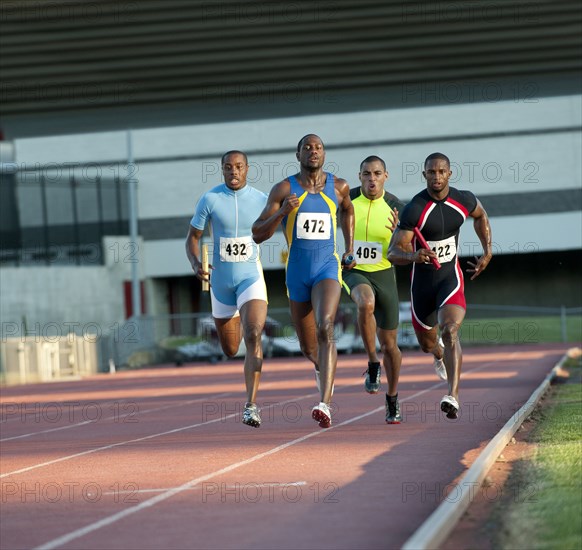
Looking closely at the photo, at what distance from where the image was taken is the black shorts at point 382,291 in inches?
501

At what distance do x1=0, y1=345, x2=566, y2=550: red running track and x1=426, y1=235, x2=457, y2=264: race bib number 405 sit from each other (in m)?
1.61

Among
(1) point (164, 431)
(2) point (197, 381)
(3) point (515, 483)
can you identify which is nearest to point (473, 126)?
(2) point (197, 381)

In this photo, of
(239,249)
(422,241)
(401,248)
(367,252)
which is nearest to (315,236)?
(401,248)

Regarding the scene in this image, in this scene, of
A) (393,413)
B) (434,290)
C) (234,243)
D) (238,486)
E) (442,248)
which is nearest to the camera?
(238,486)

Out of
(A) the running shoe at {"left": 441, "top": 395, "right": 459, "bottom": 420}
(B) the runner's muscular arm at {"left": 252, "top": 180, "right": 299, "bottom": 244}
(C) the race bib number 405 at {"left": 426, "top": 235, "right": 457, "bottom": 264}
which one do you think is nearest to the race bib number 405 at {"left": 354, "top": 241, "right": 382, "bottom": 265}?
(C) the race bib number 405 at {"left": 426, "top": 235, "right": 457, "bottom": 264}

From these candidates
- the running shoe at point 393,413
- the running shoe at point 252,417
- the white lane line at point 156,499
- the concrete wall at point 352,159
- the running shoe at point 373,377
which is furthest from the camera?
the concrete wall at point 352,159

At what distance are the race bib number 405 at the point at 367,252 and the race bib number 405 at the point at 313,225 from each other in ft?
5.68

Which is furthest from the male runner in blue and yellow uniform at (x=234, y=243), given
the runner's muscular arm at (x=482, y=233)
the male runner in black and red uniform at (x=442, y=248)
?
the runner's muscular arm at (x=482, y=233)

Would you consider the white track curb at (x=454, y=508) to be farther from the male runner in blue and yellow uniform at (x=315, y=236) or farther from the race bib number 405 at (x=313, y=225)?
the race bib number 405 at (x=313, y=225)

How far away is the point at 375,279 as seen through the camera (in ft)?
42.1

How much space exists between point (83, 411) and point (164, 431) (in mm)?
5319

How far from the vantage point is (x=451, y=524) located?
6.85 metres

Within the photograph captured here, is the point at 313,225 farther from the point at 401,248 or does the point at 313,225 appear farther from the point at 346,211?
the point at 401,248

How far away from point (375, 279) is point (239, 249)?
1.51m
